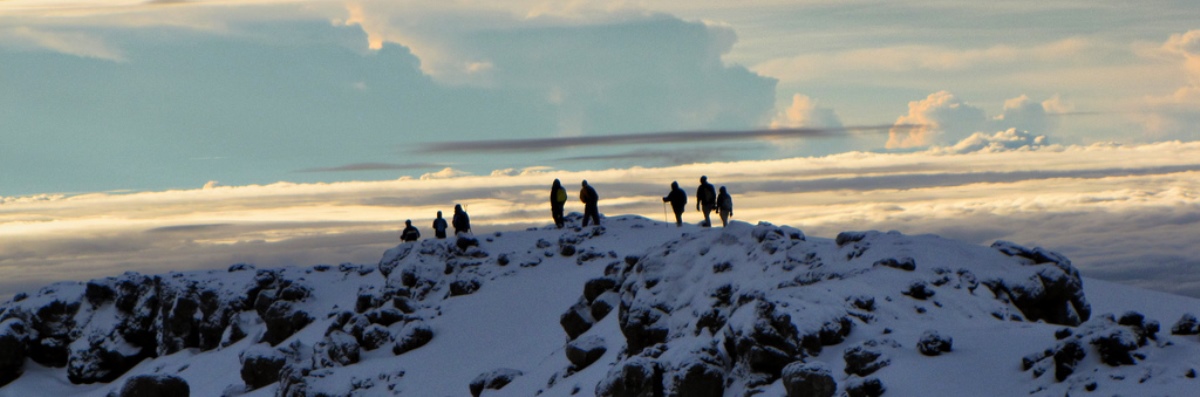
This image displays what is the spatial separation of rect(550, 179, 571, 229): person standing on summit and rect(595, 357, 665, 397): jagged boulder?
84.6 ft

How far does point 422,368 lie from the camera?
4066 cm

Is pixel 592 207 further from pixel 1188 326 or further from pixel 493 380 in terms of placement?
pixel 1188 326

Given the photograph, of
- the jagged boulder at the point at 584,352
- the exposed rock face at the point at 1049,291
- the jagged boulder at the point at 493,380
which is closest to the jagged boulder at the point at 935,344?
the exposed rock face at the point at 1049,291

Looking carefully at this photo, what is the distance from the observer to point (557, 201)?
51.4m

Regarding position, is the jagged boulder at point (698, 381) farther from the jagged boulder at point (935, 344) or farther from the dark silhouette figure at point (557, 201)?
the dark silhouette figure at point (557, 201)

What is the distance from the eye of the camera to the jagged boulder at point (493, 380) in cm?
3541

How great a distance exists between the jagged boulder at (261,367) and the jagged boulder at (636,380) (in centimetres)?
2109


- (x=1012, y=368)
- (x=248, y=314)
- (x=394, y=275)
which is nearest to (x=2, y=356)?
(x=248, y=314)

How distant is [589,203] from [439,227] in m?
7.50

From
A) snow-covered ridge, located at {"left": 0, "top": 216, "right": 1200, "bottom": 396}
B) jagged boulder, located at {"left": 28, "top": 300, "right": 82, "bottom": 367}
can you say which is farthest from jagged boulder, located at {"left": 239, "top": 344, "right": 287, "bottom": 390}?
jagged boulder, located at {"left": 28, "top": 300, "right": 82, "bottom": 367}

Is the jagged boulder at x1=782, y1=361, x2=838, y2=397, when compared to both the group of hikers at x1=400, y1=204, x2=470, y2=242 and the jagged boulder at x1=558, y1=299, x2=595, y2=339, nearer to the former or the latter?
the jagged boulder at x1=558, y1=299, x2=595, y2=339

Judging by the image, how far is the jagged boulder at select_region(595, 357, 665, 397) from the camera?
24.5m

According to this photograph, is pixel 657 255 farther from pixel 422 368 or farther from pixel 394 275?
pixel 394 275

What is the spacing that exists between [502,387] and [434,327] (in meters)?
8.86
